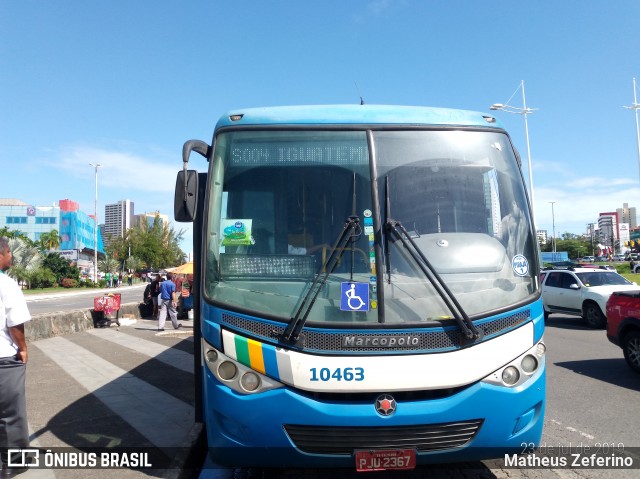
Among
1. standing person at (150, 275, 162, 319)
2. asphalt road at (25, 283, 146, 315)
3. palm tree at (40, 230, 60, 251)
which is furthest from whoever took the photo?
palm tree at (40, 230, 60, 251)

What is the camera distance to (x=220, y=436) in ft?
11.7

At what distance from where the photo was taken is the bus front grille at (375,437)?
3.33 meters

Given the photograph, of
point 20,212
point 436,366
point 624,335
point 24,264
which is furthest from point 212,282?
point 20,212

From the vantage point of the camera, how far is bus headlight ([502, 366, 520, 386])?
354cm

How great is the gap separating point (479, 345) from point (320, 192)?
5.44 ft

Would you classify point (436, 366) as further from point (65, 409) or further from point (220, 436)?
point (65, 409)

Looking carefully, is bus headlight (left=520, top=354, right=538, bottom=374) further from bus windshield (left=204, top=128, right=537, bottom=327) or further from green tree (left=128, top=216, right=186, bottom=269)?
green tree (left=128, top=216, right=186, bottom=269)

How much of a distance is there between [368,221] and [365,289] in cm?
56

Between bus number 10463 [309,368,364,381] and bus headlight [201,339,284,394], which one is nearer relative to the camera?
bus number 10463 [309,368,364,381]

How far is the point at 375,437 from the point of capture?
3330 millimetres

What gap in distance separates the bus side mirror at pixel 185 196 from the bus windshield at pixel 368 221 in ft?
0.53

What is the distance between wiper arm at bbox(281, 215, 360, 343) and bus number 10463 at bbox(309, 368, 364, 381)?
28 cm

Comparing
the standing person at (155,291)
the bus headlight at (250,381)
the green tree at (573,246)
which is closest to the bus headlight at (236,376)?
the bus headlight at (250,381)

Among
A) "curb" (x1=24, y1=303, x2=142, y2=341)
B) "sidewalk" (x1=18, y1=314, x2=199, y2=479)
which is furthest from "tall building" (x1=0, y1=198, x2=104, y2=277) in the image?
"sidewalk" (x1=18, y1=314, x2=199, y2=479)
